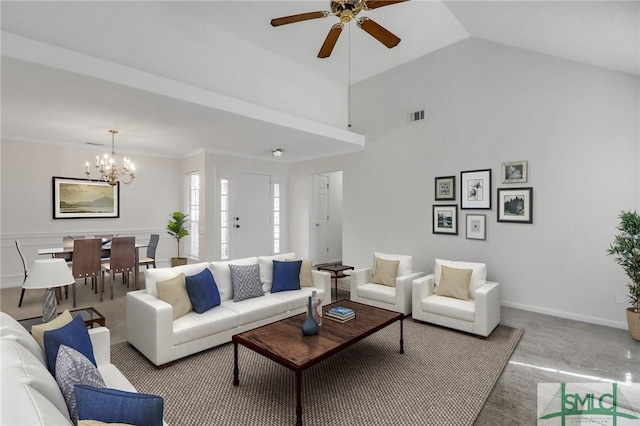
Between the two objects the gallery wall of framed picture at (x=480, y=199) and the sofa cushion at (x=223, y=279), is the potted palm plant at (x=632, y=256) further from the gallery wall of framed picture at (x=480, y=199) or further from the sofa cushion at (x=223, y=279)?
the sofa cushion at (x=223, y=279)

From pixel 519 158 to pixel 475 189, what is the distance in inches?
27.1

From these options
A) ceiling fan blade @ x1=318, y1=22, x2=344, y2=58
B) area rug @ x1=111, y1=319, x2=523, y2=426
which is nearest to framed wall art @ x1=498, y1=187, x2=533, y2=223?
→ area rug @ x1=111, y1=319, x2=523, y2=426

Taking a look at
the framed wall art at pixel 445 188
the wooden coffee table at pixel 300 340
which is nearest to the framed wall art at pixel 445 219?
the framed wall art at pixel 445 188

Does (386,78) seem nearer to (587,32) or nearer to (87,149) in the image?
(587,32)

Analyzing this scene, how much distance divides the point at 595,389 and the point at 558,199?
7.81ft

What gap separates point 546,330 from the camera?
3.67m

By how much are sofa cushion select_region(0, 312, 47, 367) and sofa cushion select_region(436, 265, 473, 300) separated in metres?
3.74

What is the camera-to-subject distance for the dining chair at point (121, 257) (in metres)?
4.84

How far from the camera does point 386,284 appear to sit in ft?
14.6

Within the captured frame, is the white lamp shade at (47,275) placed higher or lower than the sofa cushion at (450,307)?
higher

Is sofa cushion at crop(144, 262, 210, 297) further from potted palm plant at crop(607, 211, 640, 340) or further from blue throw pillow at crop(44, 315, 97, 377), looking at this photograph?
potted palm plant at crop(607, 211, 640, 340)

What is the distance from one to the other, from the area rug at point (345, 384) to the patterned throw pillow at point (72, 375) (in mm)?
889

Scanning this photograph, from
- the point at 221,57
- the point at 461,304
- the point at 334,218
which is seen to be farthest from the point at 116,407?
the point at 334,218

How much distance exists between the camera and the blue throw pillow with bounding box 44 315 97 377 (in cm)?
161
